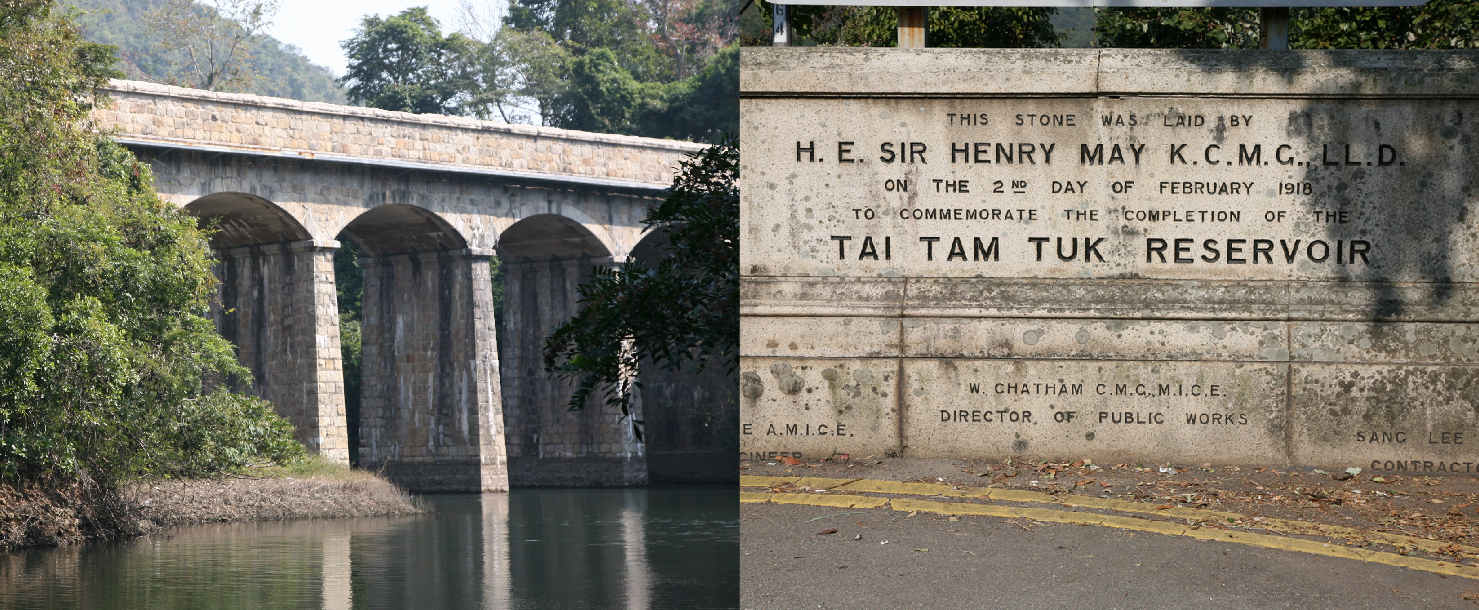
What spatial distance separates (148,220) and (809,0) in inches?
928

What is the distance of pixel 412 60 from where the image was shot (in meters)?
74.4

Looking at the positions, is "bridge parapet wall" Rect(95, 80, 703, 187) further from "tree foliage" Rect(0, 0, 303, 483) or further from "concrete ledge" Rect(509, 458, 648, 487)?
"concrete ledge" Rect(509, 458, 648, 487)

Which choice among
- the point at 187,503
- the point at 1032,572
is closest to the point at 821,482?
the point at 1032,572

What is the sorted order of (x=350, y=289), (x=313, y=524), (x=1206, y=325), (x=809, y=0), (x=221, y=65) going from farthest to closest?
1. (x=221, y=65)
2. (x=350, y=289)
3. (x=313, y=524)
4. (x=1206, y=325)
5. (x=809, y=0)

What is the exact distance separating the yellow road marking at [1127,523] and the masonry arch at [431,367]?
39.6m

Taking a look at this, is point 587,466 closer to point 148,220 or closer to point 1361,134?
point 148,220

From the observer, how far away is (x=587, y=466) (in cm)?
5316

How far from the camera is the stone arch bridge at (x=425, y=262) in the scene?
1666 inches

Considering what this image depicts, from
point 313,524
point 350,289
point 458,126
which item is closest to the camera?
point 313,524

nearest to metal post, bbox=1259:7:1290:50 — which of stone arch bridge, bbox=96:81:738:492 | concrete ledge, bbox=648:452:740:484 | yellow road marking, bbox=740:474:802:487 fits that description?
yellow road marking, bbox=740:474:802:487

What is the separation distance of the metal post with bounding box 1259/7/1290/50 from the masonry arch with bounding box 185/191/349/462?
1412 inches

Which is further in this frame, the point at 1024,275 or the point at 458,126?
the point at 458,126

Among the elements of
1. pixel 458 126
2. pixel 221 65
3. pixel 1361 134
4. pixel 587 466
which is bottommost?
pixel 587 466

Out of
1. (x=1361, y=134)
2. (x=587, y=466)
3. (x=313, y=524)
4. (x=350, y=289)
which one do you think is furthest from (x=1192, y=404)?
(x=350, y=289)
